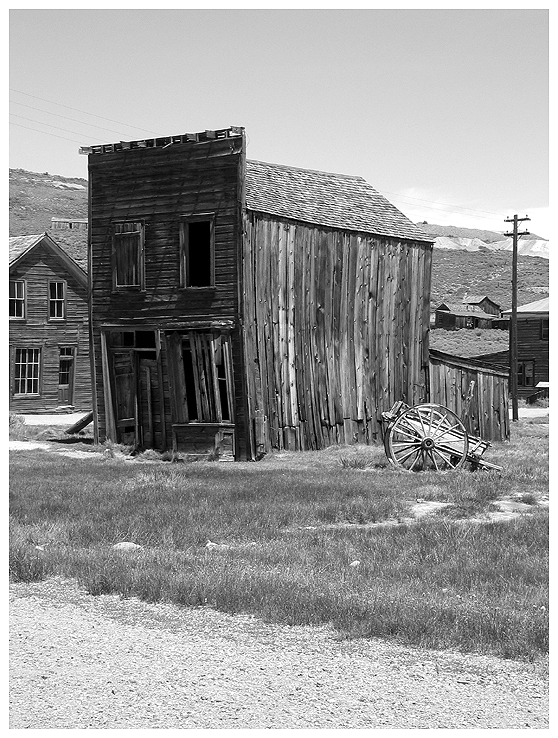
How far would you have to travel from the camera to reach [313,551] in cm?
1033

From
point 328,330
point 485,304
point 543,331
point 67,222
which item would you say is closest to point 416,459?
point 328,330

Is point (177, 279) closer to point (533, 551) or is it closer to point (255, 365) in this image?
point (255, 365)

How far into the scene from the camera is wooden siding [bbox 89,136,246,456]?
22.2 m

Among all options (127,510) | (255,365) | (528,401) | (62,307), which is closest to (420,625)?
(127,510)

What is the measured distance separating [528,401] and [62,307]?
1111 inches

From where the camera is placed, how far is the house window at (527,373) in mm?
55625

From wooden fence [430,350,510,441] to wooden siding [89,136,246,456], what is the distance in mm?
6573

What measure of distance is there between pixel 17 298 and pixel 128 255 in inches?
602

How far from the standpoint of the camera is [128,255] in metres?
23.7

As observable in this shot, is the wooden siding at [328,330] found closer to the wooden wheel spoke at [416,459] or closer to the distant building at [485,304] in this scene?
the wooden wheel spoke at [416,459]

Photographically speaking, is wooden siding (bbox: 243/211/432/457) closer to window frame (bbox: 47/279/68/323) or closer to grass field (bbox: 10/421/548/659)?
grass field (bbox: 10/421/548/659)

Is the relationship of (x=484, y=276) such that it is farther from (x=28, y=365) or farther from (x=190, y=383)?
(x=190, y=383)

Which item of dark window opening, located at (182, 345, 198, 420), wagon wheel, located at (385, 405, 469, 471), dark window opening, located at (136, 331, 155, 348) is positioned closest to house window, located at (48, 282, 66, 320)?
dark window opening, located at (136, 331, 155, 348)

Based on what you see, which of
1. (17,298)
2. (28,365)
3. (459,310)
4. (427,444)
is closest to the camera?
(427,444)
